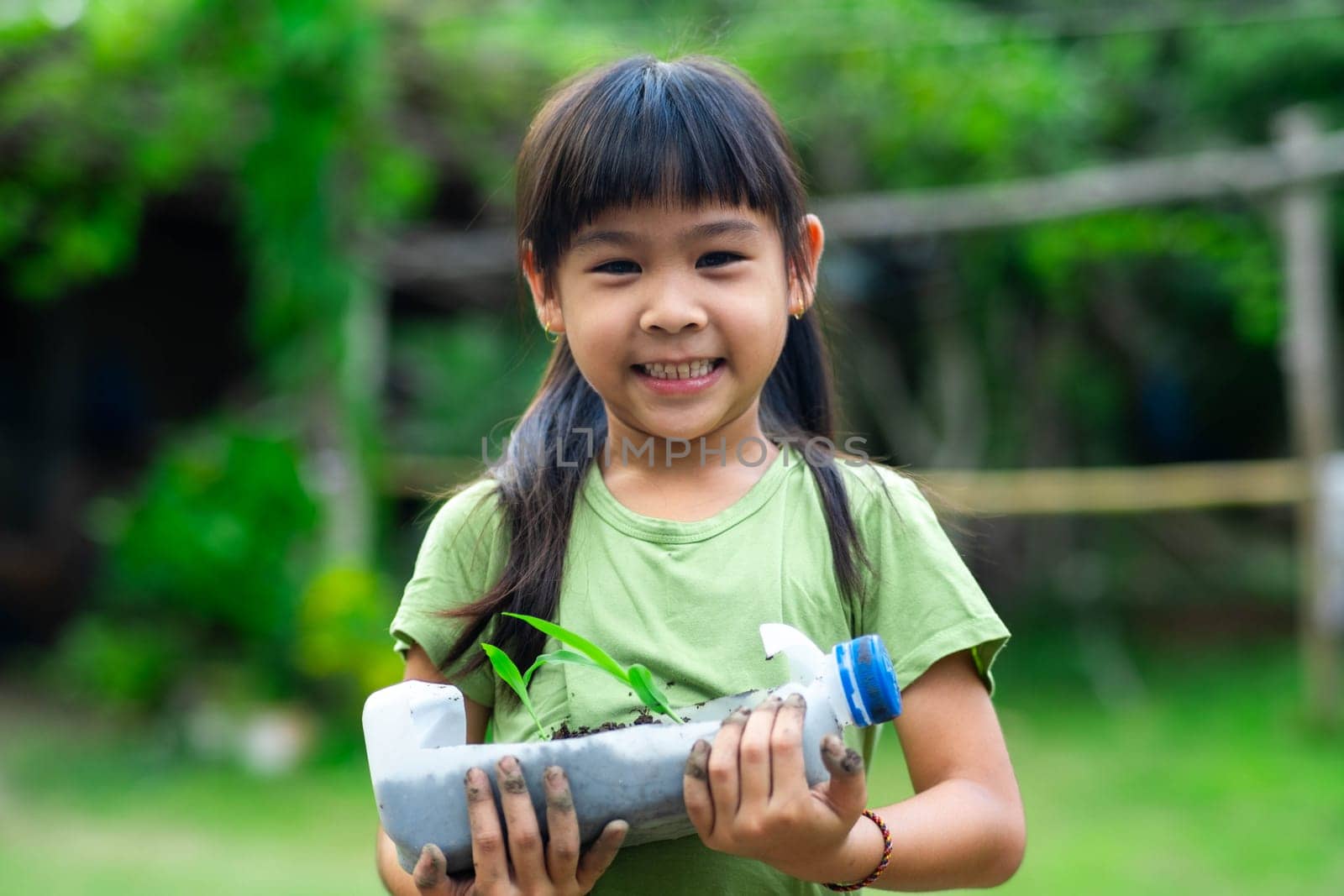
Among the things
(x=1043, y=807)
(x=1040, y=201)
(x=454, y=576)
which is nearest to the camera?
(x=454, y=576)

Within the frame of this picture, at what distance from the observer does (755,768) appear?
103cm

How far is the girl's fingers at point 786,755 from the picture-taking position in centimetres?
103

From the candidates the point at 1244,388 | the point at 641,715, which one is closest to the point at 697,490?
the point at 641,715

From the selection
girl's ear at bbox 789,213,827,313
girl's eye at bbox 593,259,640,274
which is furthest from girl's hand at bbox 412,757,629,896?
girl's ear at bbox 789,213,827,313

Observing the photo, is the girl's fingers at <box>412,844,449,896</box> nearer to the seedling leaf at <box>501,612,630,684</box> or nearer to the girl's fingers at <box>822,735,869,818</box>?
the seedling leaf at <box>501,612,630,684</box>

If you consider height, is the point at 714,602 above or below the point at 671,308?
below

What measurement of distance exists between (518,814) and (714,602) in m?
0.28

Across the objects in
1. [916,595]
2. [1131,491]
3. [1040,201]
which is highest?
[1040,201]

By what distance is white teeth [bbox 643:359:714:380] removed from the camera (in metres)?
1.27

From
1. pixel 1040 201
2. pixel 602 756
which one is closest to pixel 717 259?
pixel 602 756

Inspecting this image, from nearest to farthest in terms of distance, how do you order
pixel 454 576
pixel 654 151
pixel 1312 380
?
pixel 654 151
pixel 454 576
pixel 1312 380

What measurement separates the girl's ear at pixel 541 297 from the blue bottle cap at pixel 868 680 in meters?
0.49

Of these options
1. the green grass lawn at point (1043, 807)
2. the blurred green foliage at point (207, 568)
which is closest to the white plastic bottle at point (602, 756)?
the green grass lawn at point (1043, 807)

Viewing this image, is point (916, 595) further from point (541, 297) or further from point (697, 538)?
point (541, 297)
